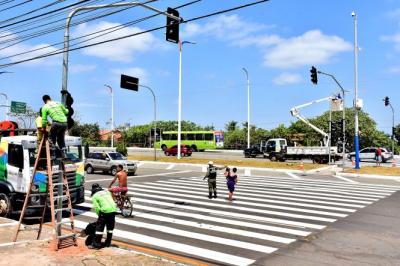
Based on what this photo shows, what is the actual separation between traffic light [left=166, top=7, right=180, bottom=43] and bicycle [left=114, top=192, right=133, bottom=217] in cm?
546

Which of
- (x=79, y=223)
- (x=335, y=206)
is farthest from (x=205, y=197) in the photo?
(x=79, y=223)

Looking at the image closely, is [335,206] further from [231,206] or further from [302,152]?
[302,152]

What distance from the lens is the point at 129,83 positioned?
35.9 m

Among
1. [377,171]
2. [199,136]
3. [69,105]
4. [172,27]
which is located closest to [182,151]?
[199,136]

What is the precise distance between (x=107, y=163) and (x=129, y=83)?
30.3ft

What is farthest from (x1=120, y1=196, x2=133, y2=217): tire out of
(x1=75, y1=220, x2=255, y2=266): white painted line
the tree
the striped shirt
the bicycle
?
the tree

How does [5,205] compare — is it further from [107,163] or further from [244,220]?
[107,163]

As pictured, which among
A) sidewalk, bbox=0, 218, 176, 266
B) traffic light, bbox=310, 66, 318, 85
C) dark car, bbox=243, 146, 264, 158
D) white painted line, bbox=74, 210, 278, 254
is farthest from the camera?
dark car, bbox=243, 146, 264, 158

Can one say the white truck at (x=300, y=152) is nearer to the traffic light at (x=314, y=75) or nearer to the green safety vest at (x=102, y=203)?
the traffic light at (x=314, y=75)

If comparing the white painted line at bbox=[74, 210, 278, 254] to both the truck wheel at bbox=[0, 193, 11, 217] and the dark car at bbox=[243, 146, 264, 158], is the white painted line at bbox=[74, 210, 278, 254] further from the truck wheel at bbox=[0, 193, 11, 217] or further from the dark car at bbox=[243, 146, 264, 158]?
the dark car at bbox=[243, 146, 264, 158]

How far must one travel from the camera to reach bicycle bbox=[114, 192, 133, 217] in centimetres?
1348

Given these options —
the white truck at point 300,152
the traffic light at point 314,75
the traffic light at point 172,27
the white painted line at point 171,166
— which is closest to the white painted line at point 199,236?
the traffic light at point 172,27

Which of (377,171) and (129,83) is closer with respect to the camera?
(377,171)

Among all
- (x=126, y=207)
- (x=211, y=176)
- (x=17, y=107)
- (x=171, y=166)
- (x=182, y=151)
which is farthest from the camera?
(x=182, y=151)
